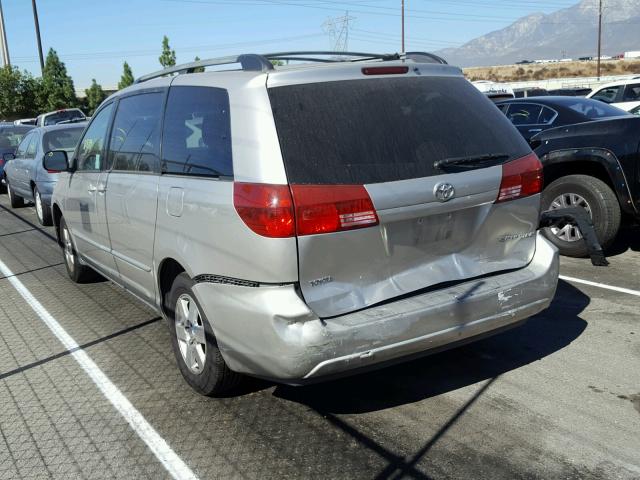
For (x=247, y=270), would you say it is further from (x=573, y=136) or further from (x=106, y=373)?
(x=573, y=136)

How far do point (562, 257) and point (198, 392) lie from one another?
4.49 meters

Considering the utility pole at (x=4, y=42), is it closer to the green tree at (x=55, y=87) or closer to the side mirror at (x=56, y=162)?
the green tree at (x=55, y=87)

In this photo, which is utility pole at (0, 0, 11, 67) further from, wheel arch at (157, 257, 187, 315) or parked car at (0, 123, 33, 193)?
wheel arch at (157, 257, 187, 315)

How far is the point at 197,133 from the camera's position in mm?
3689

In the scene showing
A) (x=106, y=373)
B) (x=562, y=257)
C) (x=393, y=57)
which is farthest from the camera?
(x=562, y=257)

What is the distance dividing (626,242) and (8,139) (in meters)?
14.0

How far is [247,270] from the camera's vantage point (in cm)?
312

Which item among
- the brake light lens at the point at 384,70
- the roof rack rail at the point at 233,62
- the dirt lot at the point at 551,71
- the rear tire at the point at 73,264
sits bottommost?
the rear tire at the point at 73,264

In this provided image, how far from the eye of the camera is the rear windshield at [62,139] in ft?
34.1

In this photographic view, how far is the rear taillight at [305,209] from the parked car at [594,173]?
408 cm

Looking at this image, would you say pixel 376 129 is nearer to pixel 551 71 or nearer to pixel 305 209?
pixel 305 209

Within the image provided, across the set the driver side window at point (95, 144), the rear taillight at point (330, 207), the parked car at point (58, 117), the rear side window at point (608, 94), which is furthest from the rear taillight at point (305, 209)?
the parked car at point (58, 117)

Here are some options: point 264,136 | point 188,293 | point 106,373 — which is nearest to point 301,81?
point 264,136

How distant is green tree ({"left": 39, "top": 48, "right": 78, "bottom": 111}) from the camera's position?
143 feet
